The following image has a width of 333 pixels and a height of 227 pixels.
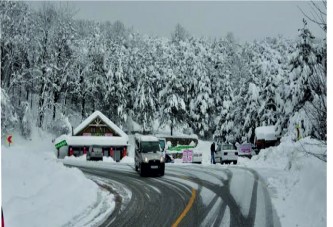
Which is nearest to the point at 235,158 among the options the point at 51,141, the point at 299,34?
the point at 299,34

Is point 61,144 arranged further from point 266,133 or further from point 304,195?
point 304,195

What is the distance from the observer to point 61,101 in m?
50.8

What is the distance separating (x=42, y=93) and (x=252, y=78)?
28764mm

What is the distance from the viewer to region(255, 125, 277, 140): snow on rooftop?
51.9 meters

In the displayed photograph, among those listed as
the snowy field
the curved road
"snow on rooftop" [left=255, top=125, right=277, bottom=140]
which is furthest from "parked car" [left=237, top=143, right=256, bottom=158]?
the snowy field

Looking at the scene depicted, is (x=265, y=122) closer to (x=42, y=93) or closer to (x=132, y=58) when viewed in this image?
(x=132, y=58)

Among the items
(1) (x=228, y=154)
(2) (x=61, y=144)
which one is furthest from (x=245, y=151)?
(2) (x=61, y=144)

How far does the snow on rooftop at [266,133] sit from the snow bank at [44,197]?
37.9 metres

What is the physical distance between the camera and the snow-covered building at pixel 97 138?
50.2 m

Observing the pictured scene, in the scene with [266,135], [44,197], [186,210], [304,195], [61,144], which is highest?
[266,135]

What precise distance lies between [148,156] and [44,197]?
12.5m

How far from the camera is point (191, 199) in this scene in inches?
640

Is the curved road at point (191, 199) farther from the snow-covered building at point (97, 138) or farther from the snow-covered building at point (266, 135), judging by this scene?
the snow-covered building at point (266, 135)

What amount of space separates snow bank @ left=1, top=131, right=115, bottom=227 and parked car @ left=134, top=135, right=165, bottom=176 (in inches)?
277
